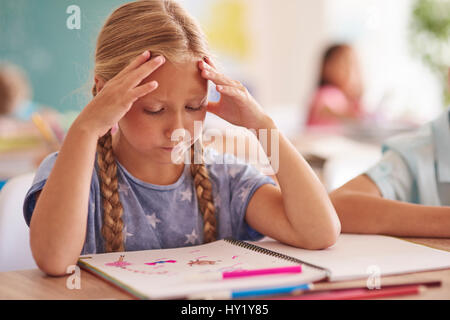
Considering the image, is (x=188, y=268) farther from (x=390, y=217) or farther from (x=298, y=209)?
(x=390, y=217)

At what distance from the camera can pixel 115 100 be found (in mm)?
804

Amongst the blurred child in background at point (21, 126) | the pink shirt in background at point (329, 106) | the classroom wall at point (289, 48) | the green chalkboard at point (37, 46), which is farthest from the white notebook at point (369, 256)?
the green chalkboard at point (37, 46)

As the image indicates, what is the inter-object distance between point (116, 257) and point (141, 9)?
0.40 metres

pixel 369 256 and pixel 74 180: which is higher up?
pixel 74 180

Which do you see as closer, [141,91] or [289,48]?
[141,91]

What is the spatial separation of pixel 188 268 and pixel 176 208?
0.31m

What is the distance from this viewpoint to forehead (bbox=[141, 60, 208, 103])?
85 cm

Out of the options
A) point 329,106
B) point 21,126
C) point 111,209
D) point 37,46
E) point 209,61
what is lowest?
point 111,209

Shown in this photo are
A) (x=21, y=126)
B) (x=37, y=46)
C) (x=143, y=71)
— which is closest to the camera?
(x=143, y=71)

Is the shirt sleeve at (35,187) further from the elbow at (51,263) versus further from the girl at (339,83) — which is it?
the girl at (339,83)

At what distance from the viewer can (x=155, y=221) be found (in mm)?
988

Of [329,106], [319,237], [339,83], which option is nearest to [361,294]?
[319,237]

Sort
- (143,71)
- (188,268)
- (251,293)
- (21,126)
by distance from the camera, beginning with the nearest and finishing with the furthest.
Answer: (251,293), (188,268), (143,71), (21,126)
